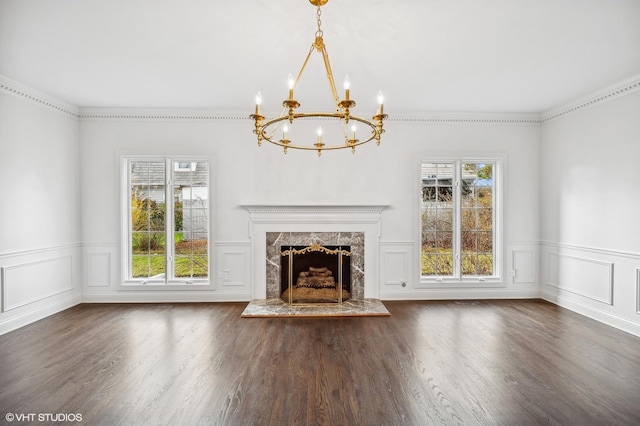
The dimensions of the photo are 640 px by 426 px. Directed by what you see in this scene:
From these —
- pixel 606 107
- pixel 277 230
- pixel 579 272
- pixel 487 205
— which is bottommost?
pixel 579 272

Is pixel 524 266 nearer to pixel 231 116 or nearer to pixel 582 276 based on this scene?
pixel 582 276

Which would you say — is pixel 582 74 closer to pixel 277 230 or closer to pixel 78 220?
pixel 277 230

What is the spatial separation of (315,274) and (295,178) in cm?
150

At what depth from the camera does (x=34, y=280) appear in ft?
13.0

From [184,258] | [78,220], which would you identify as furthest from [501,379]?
[78,220]

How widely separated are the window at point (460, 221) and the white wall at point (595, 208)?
2.49 ft

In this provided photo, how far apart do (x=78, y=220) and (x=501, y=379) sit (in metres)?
5.53

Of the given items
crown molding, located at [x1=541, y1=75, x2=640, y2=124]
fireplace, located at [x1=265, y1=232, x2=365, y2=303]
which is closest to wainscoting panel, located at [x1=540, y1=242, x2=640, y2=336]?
crown molding, located at [x1=541, y1=75, x2=640, y2=124]

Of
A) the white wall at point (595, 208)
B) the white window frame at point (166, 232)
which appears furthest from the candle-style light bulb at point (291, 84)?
the white wall at point (595, 208)

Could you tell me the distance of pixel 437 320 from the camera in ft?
13.0

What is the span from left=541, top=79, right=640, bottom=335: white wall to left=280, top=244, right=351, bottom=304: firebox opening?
3055 mm

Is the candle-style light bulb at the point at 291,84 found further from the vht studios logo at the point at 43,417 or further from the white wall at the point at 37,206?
the white wall at the point at 37,206

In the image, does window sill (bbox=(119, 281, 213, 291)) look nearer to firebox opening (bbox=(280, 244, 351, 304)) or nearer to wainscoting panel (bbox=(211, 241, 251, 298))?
wainscoting panel (bbox=(211, 241, 251, 298))

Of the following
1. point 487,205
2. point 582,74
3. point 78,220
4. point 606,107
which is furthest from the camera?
point 487,205
